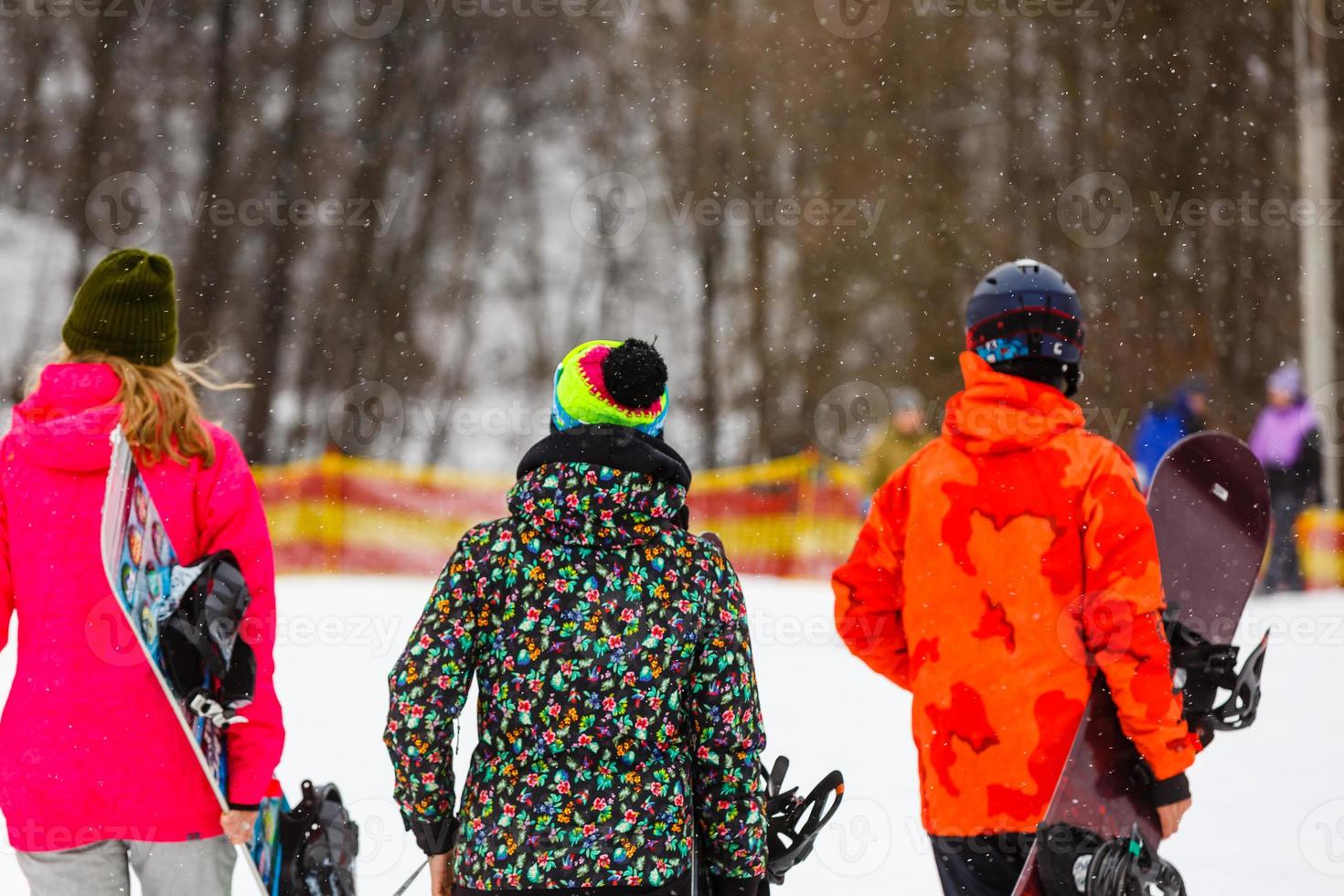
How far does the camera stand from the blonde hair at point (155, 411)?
107 inches

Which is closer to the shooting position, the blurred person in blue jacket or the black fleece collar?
the black fleece collar

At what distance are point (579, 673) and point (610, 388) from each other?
459 millimetres

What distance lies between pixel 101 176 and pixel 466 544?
20.4 m

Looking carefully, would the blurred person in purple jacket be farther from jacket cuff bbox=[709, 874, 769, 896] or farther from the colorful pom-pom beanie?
the colorful pom-pom beanie

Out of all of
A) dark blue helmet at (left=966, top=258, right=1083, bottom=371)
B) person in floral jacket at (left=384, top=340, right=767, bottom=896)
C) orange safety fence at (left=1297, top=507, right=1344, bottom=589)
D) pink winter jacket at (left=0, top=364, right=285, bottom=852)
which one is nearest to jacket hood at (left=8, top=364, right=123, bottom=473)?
pink winter jacket at (left=0, top=364, right=285, bottom=852)

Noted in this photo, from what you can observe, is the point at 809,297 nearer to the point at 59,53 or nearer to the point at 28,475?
the point at 59,53

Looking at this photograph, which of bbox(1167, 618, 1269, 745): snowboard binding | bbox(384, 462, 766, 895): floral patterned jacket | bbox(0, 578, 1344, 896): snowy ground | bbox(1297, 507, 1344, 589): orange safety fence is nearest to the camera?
bbox(384, 462, 766, 895): floral patterned jacket

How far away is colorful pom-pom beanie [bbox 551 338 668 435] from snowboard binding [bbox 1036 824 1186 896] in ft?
3.81

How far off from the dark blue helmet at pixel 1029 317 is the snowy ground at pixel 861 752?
2.60 m

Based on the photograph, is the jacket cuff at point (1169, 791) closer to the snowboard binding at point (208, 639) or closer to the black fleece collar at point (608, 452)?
the black fleece collar at point (608, 452)

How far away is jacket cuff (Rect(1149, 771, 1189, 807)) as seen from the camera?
9.70 feet

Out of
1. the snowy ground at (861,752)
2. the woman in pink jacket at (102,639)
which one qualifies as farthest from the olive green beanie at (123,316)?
the snowy ground at (861,752)

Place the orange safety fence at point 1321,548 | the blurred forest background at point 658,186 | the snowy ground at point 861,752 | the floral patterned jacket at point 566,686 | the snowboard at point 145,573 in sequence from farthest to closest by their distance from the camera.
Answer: the blurred forest background at point 658,186, the orange safety fence at point 1321,548, the snowy ground at point 861,752, the snowboard at point 145,573, the floral patterned jacket at point 566,686

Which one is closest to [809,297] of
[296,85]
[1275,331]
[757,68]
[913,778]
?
[757,68]
